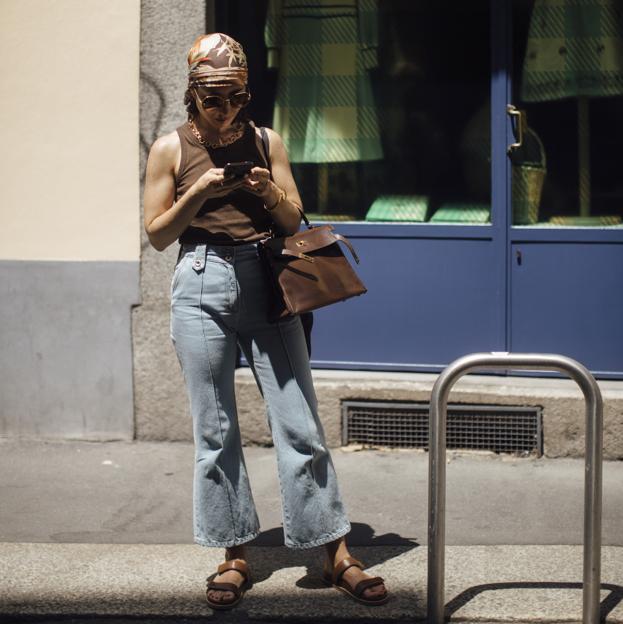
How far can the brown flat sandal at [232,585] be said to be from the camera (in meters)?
4.04

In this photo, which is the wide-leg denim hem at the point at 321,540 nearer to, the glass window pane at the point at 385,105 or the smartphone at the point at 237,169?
the smartphone at the point at 237,169

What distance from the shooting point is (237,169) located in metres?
3.71

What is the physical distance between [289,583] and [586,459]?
4.09 feet

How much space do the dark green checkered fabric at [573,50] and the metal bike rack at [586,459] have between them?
9.68 feet

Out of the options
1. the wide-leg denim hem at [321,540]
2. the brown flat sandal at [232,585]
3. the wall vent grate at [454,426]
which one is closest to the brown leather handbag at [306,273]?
the wide-leg denim hem at [321,540]

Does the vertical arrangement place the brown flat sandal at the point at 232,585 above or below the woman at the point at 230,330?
below

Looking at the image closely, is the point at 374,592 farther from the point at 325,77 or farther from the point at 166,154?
the point at 325,77

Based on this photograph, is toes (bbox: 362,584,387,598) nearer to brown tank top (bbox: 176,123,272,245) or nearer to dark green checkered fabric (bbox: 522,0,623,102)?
brown tank top (bbox: 176,123,272,245)

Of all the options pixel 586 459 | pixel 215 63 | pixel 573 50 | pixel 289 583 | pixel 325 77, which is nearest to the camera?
pixel 586 459

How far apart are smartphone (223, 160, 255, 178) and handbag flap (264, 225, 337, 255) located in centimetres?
34

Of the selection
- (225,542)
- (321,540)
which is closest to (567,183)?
(321,540)

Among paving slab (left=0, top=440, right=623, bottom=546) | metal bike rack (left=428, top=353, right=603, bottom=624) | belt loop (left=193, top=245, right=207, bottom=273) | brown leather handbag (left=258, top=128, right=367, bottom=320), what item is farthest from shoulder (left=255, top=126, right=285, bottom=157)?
paving slab (left=0, top=440, right=623, bottom=546)

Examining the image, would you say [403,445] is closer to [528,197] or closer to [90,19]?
[528,197]

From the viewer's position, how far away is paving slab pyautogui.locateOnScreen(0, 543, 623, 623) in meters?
4.00
